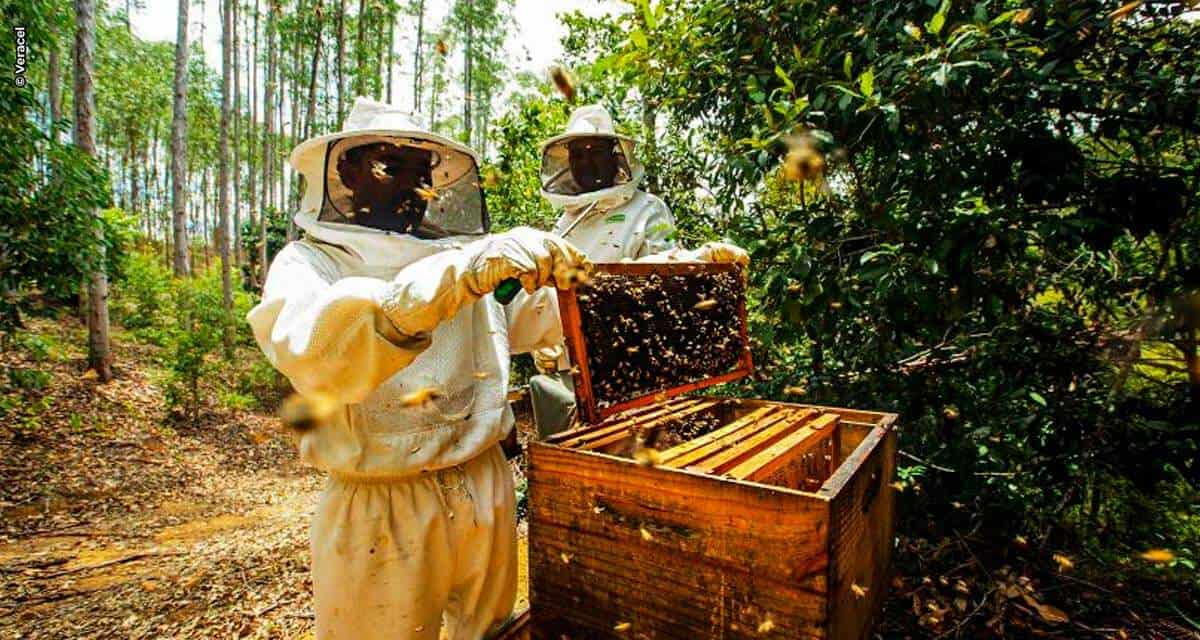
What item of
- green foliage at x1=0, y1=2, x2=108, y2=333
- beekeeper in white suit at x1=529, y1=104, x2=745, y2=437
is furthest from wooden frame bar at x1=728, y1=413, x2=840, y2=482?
green foliage at x1=0, y1=2, x2=108, y2=333

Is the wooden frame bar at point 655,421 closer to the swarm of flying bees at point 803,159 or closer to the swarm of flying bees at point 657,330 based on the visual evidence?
the swarm of flying bees at point 657,330

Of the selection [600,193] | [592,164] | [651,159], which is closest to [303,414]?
[600,193]

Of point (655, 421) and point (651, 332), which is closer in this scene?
point (655, 421)

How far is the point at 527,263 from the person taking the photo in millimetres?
1461

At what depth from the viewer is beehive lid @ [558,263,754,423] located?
1697 millimetres

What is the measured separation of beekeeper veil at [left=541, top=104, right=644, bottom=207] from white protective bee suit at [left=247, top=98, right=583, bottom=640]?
2074 millimetres

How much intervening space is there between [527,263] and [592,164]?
2863 mm

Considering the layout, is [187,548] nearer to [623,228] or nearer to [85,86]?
[623,228]

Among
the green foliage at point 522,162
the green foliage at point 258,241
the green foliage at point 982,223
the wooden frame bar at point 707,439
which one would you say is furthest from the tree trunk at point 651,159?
the green foliage at point 258,241

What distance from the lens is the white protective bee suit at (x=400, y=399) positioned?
1.41 metres

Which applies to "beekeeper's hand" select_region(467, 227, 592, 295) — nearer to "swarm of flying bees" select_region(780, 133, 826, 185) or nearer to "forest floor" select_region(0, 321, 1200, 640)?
"swarm of flying bees" select_region(780, 133, 826, 185)

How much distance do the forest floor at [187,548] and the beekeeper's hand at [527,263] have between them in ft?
5.37

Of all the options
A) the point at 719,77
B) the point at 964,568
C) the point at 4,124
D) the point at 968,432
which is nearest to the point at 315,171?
the point at 719,77

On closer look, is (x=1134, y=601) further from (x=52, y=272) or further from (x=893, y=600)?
(x=52, y=272)
